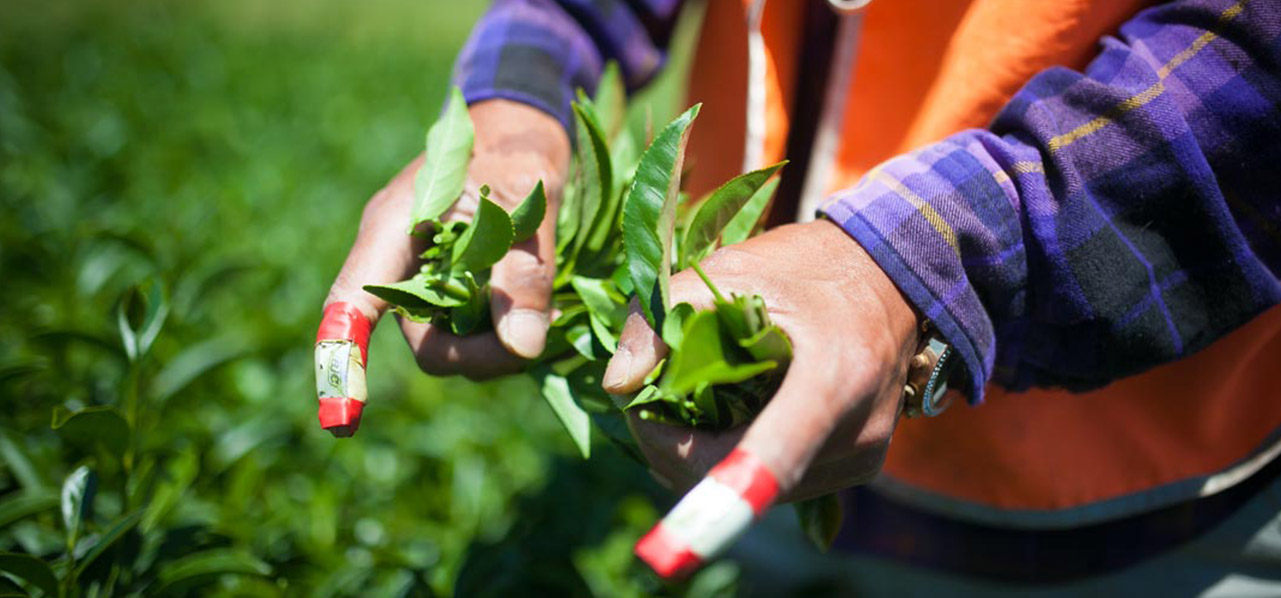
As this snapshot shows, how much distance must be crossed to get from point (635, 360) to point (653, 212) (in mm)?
129

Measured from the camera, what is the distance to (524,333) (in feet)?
2.70

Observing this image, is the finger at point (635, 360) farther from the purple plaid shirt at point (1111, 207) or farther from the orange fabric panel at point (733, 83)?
the orange fabric panel at point (733, 83)

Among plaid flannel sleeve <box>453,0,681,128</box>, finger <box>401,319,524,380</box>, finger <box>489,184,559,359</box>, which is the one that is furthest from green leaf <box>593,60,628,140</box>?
finger <box>401,319,524,380</box>

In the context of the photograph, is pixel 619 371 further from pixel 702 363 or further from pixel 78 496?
pixel 78 496

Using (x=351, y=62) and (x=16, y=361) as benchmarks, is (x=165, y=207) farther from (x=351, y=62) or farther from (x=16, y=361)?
(x=351, y=62)

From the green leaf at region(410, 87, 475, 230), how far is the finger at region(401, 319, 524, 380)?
4.2 inches

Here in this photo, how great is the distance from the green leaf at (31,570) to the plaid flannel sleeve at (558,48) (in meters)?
0.67

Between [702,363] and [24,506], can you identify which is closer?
[702,363]

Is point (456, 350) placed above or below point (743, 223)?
below

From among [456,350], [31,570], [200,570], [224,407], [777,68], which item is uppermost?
[777,68]

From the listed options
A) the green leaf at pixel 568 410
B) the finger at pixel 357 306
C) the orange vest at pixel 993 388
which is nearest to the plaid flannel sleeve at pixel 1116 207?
the orange vest at pixel 993 388

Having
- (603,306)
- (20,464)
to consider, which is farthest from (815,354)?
(20,464)

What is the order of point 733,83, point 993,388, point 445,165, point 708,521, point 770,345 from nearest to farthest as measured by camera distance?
1. point 708,521
2. point 770,345
3. point 445,165
4. point 993,388
5. point 733,83

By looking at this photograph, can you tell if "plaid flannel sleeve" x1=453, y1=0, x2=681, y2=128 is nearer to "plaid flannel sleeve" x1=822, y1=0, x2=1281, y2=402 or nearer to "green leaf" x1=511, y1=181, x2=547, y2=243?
"green leaf" x1=511, y1=181, x2=547, y2=243
